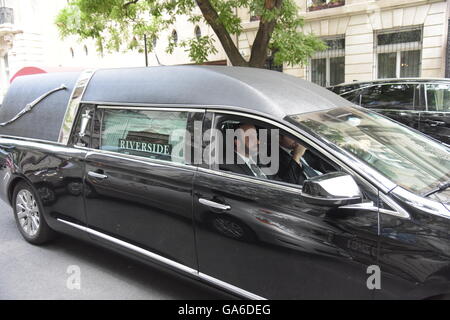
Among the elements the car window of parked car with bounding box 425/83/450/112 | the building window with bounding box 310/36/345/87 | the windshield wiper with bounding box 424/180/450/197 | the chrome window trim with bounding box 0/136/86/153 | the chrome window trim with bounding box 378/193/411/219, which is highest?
the building window with bounding box 310/36/345/87

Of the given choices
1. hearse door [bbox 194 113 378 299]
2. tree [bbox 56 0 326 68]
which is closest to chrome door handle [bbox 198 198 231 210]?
hearse door [bbox 194 113 378 299]

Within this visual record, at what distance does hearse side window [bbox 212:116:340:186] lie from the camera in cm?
271

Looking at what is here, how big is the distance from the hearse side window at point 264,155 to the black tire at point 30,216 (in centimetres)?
244

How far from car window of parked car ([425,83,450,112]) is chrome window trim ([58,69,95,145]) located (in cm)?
576

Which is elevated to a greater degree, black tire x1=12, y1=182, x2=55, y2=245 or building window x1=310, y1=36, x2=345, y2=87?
building window x1=310, y1=36, x2=345, y2=87

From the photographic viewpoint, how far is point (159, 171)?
3.21 m

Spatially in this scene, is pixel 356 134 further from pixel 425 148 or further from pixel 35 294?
pixel 35 294

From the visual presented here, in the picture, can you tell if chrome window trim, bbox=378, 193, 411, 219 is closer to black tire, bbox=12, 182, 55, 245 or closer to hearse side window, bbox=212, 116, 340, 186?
hearse side window, bbox=212, 116, 340, 186

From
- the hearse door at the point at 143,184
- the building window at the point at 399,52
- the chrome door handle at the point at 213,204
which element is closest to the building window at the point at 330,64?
the building window at the point at 399,52

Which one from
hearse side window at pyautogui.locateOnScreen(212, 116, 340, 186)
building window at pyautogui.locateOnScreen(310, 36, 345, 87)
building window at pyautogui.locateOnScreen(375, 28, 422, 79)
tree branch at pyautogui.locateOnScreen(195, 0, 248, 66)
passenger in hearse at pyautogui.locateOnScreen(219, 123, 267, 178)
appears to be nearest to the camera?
hearse side window at pyautogui.locateOnScreen(212, 116, 340, 186)

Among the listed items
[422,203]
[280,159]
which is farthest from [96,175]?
[422,203]

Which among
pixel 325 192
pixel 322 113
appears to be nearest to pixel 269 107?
pixel 322 113

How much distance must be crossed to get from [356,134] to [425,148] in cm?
66

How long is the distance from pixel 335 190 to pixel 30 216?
3.68 meters
